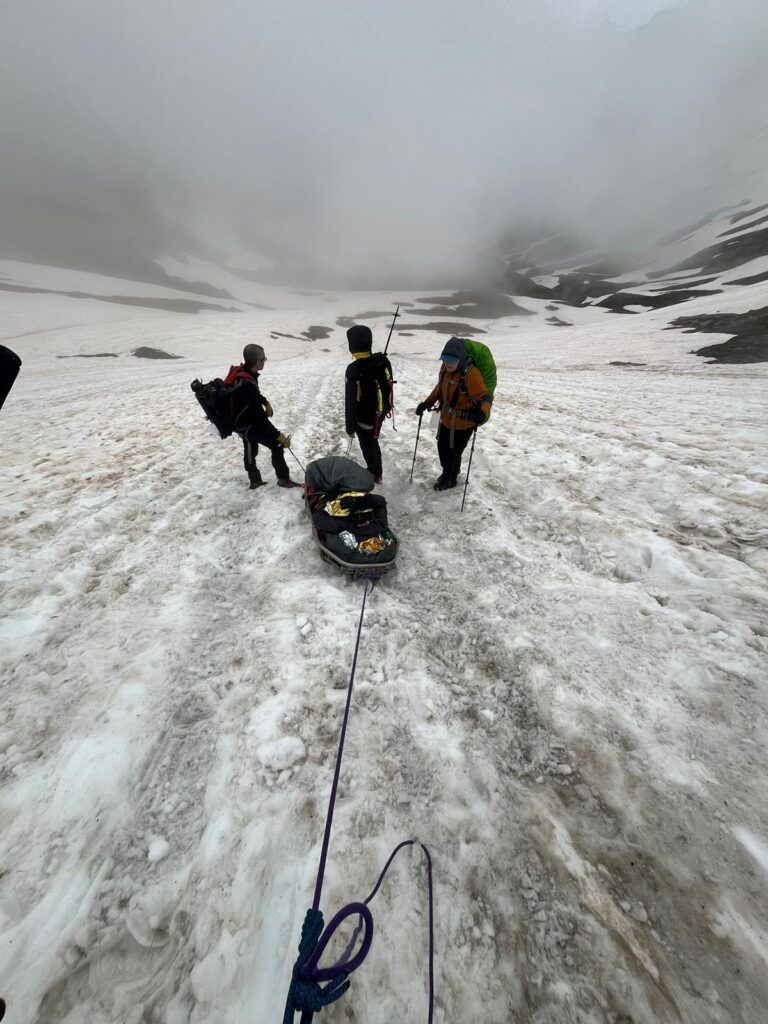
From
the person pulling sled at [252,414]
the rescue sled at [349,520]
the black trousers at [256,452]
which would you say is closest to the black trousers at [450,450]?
the rescue sled at [349,520]

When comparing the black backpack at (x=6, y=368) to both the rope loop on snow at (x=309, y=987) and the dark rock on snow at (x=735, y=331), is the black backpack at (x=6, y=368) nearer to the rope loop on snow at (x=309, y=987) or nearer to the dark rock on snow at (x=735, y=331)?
the rope loop on snow at (x=309, y=987)

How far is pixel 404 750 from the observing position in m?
3.01

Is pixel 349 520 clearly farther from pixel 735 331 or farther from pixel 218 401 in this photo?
pixel 735 331

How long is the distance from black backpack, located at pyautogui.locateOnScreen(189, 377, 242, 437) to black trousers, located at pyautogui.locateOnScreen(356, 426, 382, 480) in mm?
2128

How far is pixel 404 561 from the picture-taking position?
5.21 metres

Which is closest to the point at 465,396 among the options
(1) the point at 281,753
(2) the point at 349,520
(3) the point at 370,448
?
(3) the point at 370,448

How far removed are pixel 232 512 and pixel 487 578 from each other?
4.10m

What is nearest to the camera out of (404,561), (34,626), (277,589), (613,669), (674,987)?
(674,987)

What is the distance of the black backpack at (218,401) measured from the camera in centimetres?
577

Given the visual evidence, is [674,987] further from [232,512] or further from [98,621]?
[232,512]

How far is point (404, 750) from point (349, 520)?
2.80 m

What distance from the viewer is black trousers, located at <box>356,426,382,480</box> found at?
695 cm

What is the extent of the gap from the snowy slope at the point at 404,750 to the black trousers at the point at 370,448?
3.93 ft

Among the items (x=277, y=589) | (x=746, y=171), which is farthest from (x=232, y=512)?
(x=746, y=171)
